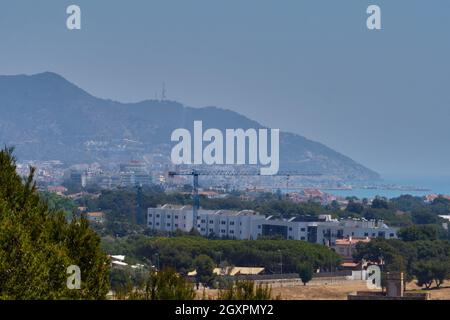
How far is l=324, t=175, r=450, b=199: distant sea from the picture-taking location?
135750mm

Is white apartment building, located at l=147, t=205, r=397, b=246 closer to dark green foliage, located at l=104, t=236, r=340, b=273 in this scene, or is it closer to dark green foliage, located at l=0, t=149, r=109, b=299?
dark green foliage, located at l=104, t=236, r=340, b=273

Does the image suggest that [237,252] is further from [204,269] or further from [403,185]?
[403,185]

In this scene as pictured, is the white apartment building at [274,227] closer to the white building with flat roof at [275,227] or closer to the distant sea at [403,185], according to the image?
the white building with flat roof at [275,227]

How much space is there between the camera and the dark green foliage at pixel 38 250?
42.0 feet

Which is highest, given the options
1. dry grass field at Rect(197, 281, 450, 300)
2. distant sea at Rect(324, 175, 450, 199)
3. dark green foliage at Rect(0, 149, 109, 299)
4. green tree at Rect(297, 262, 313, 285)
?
distant sea at Rect(324, 175, 450, 199)

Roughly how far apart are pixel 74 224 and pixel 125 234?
144ft

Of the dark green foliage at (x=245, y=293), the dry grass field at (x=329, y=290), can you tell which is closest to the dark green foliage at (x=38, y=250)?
the dark green foliage at (x=245, y=293)

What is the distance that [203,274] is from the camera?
38.4 meters

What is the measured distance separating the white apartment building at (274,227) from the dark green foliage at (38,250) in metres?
36.0

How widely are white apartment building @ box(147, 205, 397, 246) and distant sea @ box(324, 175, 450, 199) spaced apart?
6059 centimetres

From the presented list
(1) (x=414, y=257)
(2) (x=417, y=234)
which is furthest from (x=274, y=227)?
(1) (x=414, y=257)

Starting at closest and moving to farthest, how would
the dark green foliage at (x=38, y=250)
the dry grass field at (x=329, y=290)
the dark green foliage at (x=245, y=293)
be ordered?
1. the dark green foliage at (x=245, y=293)
2. the dark green foliage at (x=38, y=250)
3. the dry grass field at (x=329, y=290)

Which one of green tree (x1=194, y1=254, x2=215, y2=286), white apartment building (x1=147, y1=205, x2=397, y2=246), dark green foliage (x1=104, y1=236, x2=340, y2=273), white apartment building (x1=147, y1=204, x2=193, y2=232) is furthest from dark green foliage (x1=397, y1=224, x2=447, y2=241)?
white apartment building (x1=147, y1=204, x2=193, y2=232)
